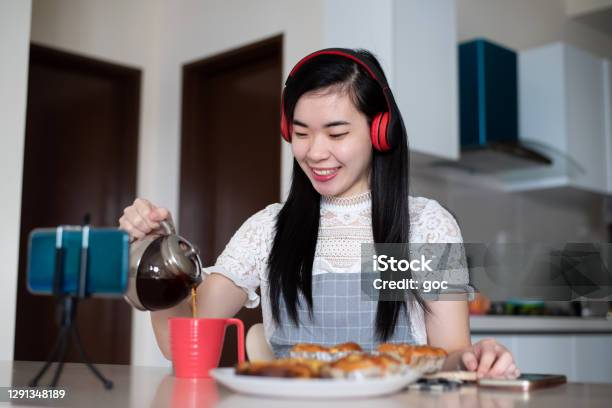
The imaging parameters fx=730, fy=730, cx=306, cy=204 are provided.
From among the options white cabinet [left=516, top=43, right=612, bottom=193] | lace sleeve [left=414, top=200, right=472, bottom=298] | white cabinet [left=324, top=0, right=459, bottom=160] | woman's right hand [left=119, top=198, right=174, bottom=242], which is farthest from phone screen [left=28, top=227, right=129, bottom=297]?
white cabinet [left=516, top=43, right=612, bottom=193]

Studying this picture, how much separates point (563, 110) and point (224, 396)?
3.18 metres

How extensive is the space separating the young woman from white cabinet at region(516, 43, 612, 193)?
2192 millimetres

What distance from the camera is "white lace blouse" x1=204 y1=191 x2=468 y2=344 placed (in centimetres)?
147

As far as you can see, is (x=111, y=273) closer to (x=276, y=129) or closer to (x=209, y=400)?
(x=209, y=400)

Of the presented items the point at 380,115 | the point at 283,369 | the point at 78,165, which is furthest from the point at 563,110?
the point at 283,369

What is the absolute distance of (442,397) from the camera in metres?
0.85

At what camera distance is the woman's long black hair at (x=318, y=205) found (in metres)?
1.39

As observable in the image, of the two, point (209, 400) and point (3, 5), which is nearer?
point (209, 400)

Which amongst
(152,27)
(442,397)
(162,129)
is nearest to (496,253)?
(162,129)

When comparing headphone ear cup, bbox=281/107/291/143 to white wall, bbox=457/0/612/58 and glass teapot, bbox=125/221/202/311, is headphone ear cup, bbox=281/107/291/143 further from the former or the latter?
white wall, bbox=457/0/612/58

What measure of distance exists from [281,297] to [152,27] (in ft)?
8.72

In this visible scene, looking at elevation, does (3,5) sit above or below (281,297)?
above

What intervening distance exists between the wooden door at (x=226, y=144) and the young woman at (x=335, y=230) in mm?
1810

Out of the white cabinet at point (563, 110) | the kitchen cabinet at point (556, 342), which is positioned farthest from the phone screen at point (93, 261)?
the white cabinet at point (563, 110)
